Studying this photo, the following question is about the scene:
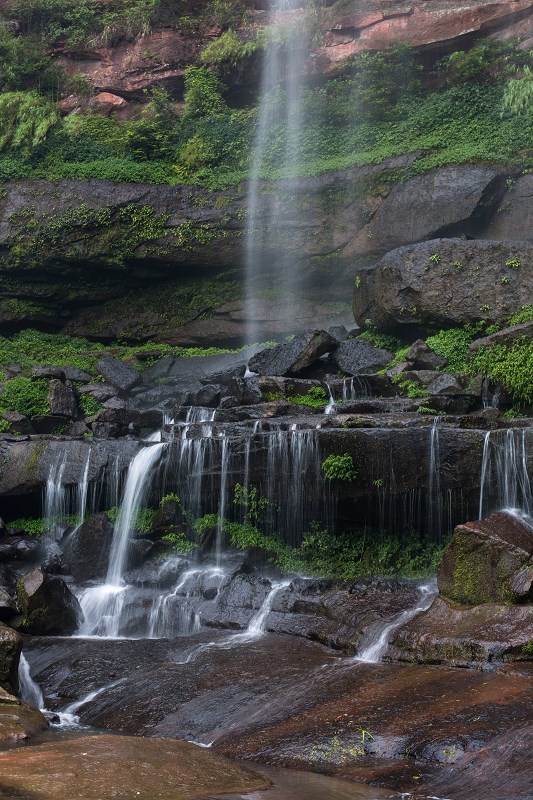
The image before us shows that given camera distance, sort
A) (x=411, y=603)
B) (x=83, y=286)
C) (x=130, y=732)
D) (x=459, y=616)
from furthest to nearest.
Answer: (x=83, y=286) → (x=411, y=603) → (x=459, y=616) → (x=130, y=732)

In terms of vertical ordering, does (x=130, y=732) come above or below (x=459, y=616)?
below

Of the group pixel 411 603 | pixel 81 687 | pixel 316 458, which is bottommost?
pixel 81 687

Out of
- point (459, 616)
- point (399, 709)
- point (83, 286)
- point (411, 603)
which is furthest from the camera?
point (83, 286)

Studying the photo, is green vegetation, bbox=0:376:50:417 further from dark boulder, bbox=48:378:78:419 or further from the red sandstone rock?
the red sandstone rock

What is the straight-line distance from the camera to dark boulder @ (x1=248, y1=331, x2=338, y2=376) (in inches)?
802

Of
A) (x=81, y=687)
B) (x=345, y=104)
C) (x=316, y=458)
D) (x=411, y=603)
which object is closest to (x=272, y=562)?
(x=316, y=458)

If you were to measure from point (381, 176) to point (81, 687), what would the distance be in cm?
1989

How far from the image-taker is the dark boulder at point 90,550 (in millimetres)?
15422

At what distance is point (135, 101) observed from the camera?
30.5 metres

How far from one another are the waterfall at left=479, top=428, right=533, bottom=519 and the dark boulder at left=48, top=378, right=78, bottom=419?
1213 centimetres

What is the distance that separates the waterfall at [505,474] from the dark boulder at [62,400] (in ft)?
39.8

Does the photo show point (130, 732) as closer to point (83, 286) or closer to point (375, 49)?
point (83, 286)

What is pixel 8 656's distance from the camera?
935cm

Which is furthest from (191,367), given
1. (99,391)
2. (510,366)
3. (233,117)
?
(233,117)
